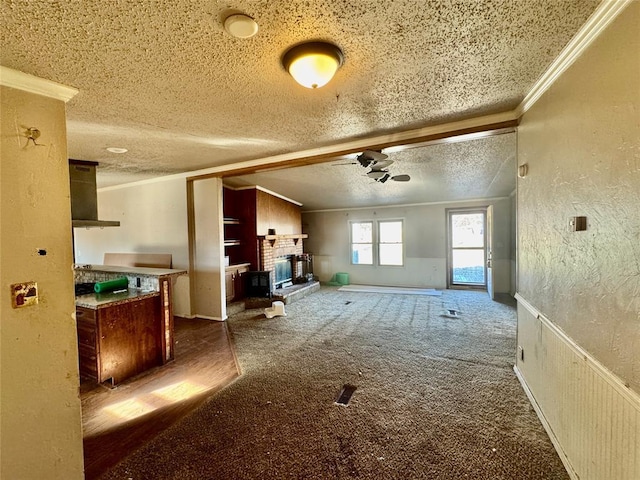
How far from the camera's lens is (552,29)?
1386 millimetres

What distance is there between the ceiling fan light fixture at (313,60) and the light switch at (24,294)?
1846 millimetres

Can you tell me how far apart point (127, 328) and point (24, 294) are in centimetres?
149

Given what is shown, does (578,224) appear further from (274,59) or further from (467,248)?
(467,248)

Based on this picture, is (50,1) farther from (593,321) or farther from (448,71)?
(593,321)

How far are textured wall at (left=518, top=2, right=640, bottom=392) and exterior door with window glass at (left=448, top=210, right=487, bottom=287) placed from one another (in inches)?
213

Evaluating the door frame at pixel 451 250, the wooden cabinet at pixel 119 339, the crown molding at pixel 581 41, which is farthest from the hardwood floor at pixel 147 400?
the door frame at pixel 451 250

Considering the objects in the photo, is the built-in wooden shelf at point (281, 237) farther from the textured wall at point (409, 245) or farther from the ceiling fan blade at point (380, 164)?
the ceiling fan blade at point (380, 164)

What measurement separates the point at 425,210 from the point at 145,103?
6.57 meters

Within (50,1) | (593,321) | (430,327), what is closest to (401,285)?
(430,327)

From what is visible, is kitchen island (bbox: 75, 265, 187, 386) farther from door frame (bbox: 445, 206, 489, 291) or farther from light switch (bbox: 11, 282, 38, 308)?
door frame (bbox: 445, 206, 489, 291)

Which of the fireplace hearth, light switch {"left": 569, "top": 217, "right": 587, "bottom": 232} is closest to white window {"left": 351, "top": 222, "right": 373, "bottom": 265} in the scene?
the fireplace hearth

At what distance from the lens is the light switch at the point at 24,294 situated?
1431 millimetres

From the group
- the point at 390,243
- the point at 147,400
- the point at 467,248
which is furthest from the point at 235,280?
the point at 467,248

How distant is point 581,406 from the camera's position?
1.46m
